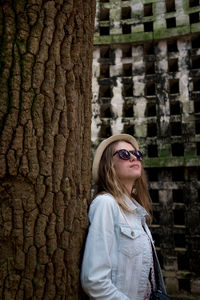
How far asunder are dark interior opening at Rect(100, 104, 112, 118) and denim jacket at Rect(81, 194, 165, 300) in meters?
4.12

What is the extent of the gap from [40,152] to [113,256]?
0.82 meters

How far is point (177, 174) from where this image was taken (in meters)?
5.34

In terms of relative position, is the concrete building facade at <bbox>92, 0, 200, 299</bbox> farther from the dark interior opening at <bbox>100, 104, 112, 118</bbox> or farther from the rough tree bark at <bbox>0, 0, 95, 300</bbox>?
the rough tree bark at <bbox>0, 0, 95, 300</bbox>

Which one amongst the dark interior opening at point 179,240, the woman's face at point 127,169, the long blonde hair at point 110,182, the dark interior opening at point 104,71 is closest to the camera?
the long blonde hair at point 110,182

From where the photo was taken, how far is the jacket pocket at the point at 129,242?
1724mm

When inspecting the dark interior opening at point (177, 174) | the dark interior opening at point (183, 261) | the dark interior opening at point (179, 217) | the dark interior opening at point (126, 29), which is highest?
the dark interior opening at point (126, 29)

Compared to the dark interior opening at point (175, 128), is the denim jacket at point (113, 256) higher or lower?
lower

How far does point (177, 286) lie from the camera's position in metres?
4.83

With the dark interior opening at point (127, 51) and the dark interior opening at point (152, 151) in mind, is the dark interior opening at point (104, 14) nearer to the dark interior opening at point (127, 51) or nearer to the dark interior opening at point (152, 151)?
the dark interior opening at point (127, 51)

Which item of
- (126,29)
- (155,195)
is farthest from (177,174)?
(126,29)

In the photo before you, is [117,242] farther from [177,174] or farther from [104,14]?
[104,14]

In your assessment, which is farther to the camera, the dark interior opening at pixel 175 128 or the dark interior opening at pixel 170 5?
the dark interior opening at pixel 170 5

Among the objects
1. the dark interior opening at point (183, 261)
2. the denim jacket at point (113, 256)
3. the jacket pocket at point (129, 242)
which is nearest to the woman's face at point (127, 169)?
the denim jacket at point (113, 256)

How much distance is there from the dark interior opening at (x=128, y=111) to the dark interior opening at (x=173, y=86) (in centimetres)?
97
